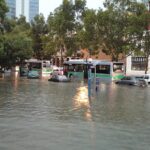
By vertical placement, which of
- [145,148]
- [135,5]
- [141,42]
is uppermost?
[135,5]

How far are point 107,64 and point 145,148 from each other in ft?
189

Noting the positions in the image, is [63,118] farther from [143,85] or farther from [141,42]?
[141,42]

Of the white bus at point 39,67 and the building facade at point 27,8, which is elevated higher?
the building facade at point 27,8

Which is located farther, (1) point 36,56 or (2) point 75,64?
(1) point 36,56

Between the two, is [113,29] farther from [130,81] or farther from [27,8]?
[27,8]

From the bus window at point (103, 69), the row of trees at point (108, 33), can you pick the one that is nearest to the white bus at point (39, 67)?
the row of trees at point (108, 33)

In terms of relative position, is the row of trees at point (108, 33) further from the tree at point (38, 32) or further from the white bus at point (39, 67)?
the tree at point (38, 32)

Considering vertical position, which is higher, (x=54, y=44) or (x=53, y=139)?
(x=54, y=44)

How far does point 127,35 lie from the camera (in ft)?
246

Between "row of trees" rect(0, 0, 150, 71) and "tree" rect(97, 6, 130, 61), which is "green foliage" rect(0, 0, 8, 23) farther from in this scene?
"tree" rect(97, 6, 130, 61)

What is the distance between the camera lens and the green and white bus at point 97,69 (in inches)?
2832

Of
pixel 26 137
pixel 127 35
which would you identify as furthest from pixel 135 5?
pixel 26 137

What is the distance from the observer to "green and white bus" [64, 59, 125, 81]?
236 feet

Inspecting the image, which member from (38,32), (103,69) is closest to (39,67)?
(38,32)
